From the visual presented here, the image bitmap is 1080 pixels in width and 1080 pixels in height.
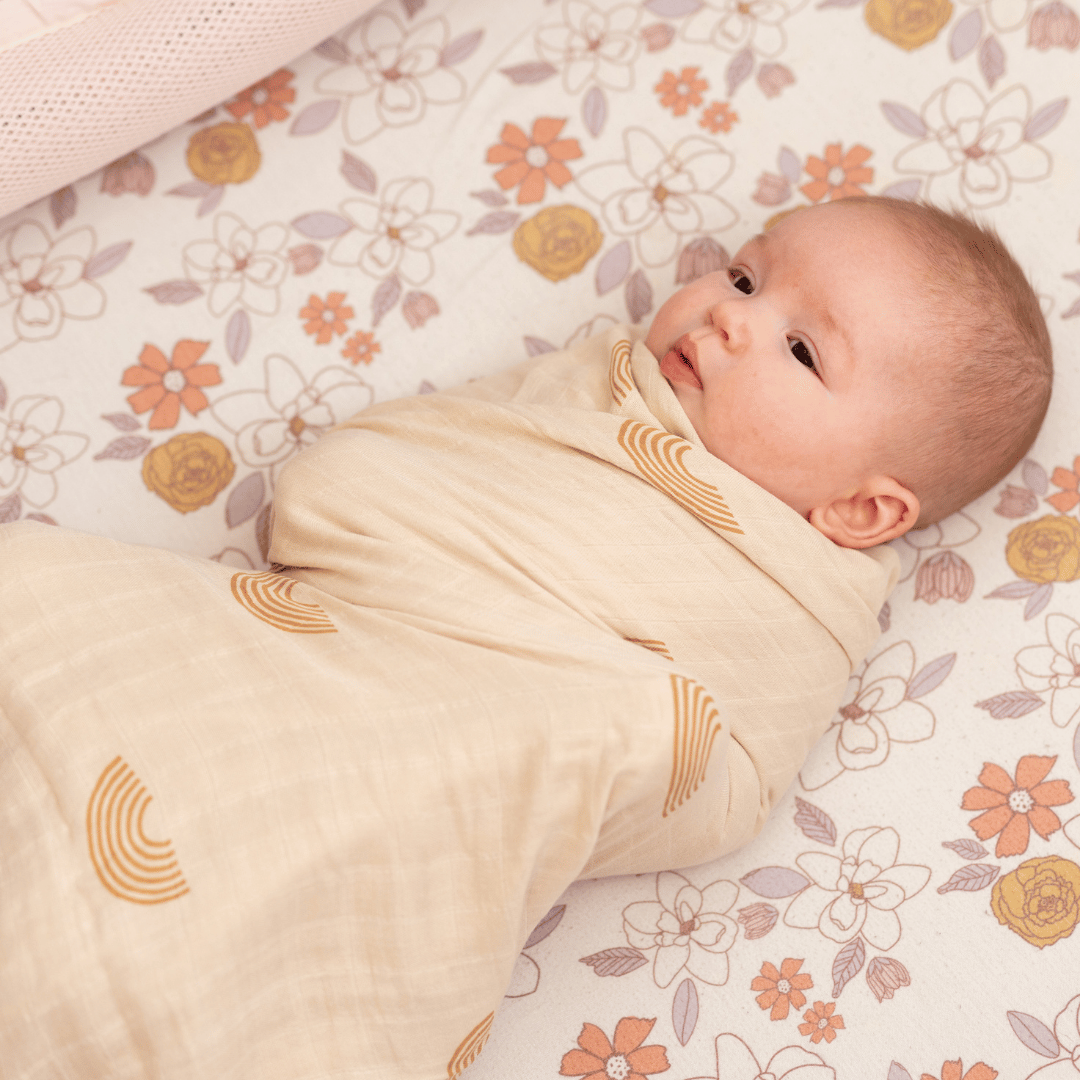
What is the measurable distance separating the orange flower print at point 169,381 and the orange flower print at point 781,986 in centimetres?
89

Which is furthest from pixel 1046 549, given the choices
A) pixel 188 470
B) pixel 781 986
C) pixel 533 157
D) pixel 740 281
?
pixel 188 470

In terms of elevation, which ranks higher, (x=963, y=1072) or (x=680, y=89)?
(x=680, y=89)

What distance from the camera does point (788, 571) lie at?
1.01 metres

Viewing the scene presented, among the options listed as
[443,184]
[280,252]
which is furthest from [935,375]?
[280,252]


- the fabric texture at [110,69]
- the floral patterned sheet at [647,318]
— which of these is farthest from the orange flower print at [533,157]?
the fabric texture at [110,69]

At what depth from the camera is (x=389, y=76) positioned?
1291mm

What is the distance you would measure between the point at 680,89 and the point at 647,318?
315 millimetres

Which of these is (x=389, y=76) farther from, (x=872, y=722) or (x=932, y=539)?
(x=872, y=722)

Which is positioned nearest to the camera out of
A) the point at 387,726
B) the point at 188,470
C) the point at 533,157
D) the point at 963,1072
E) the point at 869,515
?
the point at 387,726

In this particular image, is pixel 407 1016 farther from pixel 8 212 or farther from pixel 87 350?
pixel 8 212

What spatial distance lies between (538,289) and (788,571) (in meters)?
0.50

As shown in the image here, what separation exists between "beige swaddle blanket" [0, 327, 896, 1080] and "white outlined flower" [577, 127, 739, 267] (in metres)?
0.30

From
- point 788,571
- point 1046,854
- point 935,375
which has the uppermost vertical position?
point 935,375

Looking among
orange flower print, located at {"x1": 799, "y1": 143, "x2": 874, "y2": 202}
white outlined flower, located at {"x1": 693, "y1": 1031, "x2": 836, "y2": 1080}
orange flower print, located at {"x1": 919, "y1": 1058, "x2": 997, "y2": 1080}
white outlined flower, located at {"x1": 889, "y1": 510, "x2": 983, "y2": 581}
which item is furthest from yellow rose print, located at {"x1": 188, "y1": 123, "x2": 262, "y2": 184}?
orange flower print, located at {"x1": 919, "y1": 1058, "x2": 997, "y2": 1080}
